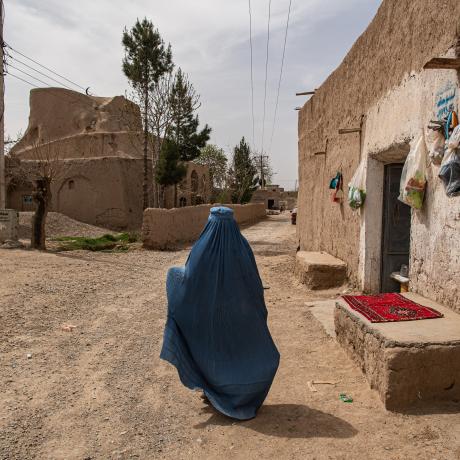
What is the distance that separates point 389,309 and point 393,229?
2224 mm

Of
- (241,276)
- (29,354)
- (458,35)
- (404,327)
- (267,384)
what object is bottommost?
(29,354)

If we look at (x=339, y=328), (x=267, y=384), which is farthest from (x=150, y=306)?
(x=267, y=384)

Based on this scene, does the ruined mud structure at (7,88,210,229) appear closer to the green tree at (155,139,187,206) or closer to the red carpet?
the green tree at (155,139,187,206)

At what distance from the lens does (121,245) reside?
11742mm

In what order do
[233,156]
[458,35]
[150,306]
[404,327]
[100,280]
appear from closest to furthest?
[404,327] < [458,35] < [150,306] < [100,280] < [233,156]

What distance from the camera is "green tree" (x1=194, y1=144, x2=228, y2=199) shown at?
30.8 m

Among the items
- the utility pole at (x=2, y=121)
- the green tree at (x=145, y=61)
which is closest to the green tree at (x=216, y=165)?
the green tree at (x=145, y=61)

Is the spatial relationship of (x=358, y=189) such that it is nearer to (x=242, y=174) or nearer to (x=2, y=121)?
(x=2, y=121)

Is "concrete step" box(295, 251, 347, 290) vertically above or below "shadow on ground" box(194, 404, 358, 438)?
above

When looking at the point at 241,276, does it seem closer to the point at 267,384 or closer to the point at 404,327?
the point at 267,384

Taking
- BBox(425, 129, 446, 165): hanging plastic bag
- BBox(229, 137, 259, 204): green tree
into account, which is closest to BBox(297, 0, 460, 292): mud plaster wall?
BBox(425, 129, 446, 165): hanging plastic bag

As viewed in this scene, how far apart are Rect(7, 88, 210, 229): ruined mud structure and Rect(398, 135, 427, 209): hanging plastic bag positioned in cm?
1223

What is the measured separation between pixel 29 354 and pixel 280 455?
8.37ft

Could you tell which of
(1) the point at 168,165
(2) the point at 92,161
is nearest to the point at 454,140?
(1) the point at 168,165
